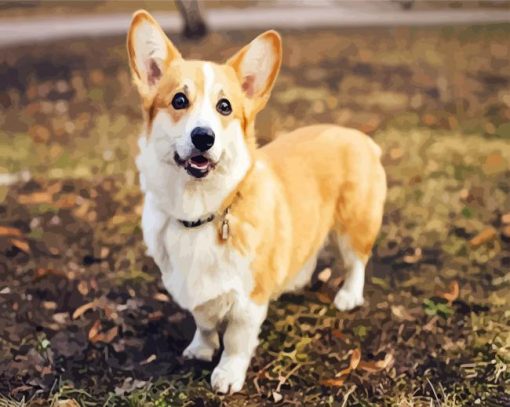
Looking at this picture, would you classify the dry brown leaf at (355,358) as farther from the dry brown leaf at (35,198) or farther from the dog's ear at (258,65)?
the dry brown leaf at (35,198)

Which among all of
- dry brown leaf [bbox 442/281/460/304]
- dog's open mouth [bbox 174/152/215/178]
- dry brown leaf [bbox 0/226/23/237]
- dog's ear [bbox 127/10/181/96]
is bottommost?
dry brown leaf [bbox 442/281/460/304]

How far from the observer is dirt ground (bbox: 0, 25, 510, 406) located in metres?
3.20

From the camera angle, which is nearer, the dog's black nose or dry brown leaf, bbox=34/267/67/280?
the dog's black nose

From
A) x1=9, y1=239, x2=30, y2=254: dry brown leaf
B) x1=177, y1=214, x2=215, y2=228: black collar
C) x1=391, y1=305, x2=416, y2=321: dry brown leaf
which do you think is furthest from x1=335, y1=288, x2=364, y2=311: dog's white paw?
x1=9, y1=239, x2=30, y2=254: dry brown leaf

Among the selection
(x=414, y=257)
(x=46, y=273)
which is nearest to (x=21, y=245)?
(x=46, y=273)

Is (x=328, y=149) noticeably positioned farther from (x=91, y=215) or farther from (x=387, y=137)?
(x=387, y=137)

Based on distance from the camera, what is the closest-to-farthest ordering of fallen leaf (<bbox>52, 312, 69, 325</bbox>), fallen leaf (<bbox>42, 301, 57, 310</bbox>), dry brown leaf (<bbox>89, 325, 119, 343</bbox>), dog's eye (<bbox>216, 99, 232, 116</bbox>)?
dog's eye (<bbox>216, 99, 232, 116</bbox>), dry brown leaf (<bbox>89, 325, 119, 343</bbox>), fallen leaf (<bbox>52, 312, 69, 325</bbox>), fallen leaf (<bbox>42, 301, 57, 310</bbox>)

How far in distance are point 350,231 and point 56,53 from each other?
5642 mm

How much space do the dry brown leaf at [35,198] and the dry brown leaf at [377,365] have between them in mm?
2614

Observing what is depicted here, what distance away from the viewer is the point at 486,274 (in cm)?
403

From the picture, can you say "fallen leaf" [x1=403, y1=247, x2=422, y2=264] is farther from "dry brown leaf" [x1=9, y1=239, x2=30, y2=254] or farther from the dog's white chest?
"dry brown leaf" [x1=9, y1=239, x2=30, y2=254]

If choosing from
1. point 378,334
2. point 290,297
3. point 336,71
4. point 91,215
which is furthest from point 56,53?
point 378,334

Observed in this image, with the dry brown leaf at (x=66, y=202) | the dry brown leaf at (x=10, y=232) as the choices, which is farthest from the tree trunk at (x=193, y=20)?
the dry brown leaf at (x=10, y=232)

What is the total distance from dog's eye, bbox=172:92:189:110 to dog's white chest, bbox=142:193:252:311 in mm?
442
